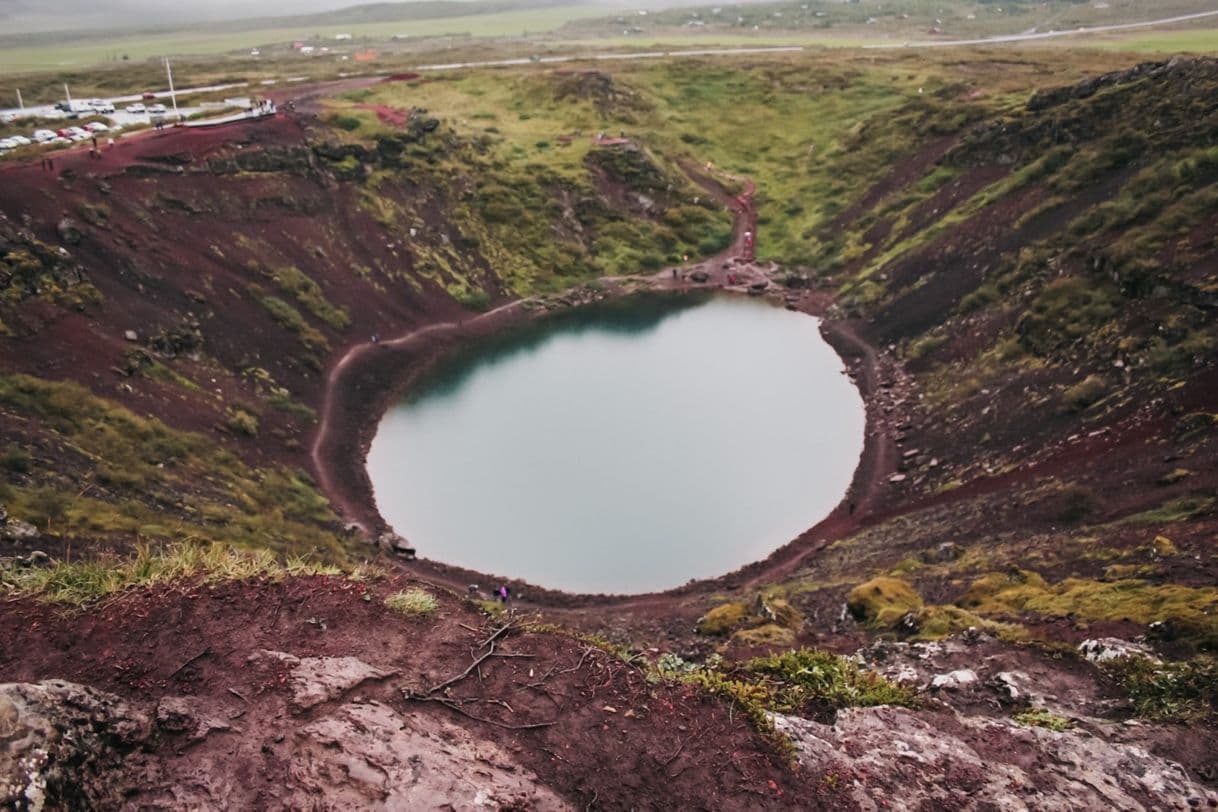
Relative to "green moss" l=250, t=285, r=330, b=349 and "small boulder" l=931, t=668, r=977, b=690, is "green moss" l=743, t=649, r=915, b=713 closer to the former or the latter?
"small boulder" l=931, t=668, r=977, b=690

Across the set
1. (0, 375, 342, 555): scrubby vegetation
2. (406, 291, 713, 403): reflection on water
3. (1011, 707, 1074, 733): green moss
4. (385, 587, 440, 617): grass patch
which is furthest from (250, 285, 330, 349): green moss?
(1011, 707, 1074, 733): green moss

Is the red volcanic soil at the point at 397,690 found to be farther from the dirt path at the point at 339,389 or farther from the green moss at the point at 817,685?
the dirt path at the point at 339,389

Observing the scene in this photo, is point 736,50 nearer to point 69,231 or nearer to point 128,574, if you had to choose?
point 69,231

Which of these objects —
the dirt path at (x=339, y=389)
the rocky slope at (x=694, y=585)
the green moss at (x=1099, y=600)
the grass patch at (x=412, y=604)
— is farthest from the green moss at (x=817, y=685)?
the dirt path at (x=339, y=389)

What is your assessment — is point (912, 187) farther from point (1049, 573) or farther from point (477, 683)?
point (477, 683)

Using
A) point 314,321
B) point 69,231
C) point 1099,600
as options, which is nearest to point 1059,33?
point 314,321

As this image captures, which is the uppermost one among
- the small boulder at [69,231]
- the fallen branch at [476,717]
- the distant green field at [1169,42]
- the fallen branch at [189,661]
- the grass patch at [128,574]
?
the distant green field at [1169,42]

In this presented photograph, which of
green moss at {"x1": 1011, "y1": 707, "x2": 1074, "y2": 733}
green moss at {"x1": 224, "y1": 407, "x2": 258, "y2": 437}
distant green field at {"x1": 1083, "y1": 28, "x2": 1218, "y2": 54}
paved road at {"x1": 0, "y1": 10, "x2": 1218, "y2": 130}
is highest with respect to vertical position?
paved road at {"x1": 0, "y1": 10, "x2": 1218, "y2": 130}
